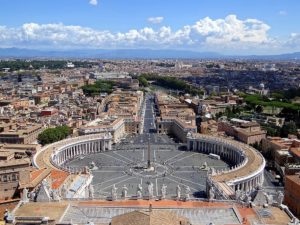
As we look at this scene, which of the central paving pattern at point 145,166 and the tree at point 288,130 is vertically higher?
the tree at point 288,130

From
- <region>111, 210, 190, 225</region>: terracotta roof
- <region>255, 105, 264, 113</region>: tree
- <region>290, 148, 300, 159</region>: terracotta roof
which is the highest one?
<region>111, 210, 190, 225</region>: terracotta roof

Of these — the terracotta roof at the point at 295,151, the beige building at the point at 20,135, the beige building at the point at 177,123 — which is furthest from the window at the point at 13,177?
the beige building at the point at 177,123

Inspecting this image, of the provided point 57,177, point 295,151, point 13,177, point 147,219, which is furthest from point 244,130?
point 147,219

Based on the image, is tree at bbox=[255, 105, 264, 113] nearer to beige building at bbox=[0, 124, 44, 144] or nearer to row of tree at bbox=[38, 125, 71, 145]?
row of tree at bbox=[38, 125, 71, 145]

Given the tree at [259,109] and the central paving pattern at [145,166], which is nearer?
the central paving pattern at [145,166]

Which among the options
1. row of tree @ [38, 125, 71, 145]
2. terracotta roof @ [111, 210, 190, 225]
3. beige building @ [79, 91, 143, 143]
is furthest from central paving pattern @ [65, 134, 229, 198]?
terracotta roof @ [111, 210, 190, 225]

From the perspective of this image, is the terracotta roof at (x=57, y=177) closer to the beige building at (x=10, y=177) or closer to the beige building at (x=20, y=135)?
the beige building at (x=10, y=177)

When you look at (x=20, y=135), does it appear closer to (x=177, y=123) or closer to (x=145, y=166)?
(x=145, y=166)

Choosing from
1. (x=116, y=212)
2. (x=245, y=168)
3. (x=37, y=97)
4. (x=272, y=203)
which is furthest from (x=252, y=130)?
(x=37, y=97)
